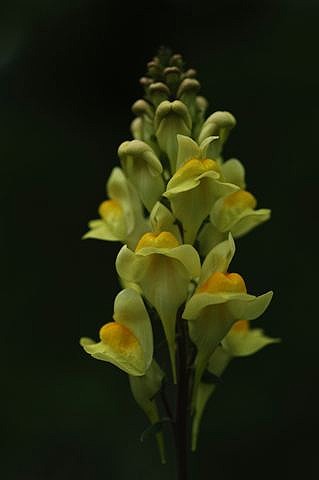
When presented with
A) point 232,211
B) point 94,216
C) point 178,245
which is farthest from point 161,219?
point 94,216

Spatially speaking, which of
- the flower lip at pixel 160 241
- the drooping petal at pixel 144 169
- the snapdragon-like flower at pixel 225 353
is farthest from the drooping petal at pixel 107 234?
the snapdragon-like flower at pixel 225 353

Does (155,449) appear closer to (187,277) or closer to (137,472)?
(137,472)

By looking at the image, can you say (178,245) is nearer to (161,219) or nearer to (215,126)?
(161,219)

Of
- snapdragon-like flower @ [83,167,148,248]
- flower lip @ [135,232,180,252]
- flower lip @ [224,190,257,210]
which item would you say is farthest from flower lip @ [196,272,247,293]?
snapdragon-like flower @ [83,167,148,248]

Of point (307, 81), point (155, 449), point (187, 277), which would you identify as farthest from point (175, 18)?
point (187, 277)

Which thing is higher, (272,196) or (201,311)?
(272,196)

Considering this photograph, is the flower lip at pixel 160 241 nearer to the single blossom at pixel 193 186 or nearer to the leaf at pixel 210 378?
the single blossom at pixel 193 186

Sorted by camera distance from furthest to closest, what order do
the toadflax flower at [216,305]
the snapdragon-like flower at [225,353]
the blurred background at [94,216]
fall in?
the blurred background at [94,216], the snapdragon-like flower at [225,353], the toadflax flower at [216,305]

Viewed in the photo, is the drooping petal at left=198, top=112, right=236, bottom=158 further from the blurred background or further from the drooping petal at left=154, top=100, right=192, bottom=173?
the blurred background
